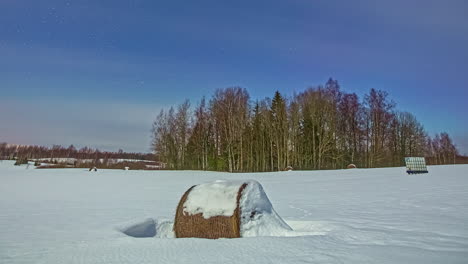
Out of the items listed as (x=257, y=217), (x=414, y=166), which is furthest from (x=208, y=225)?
(x=414, y=166)

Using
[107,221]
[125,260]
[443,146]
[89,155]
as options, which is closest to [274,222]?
[125,260]

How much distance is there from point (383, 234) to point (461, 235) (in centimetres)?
89

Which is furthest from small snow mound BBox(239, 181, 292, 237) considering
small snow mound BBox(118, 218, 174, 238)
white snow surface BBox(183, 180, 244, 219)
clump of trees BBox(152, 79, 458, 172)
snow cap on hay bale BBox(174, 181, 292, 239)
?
clump of trees BBox(152, 79, 458, 172)

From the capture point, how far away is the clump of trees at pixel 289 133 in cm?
3878

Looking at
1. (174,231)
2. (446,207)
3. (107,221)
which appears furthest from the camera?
(446,207)

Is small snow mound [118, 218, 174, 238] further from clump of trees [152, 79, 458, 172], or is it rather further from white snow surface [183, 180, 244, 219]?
clump of trees [152, 79, 458, 172]

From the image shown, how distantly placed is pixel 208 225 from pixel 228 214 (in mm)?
339

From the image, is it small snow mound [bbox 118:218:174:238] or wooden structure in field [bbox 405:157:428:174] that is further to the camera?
wooden structure in field [bbox 405:157:428:174]

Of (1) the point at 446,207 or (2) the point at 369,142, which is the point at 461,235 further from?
(2) the point at 369,142

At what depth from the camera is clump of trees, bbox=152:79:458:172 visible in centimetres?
3878

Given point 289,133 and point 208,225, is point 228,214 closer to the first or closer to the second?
point 208,225

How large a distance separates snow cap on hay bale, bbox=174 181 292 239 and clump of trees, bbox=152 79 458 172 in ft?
108

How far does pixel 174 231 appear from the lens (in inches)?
187

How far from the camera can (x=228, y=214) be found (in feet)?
13.9
